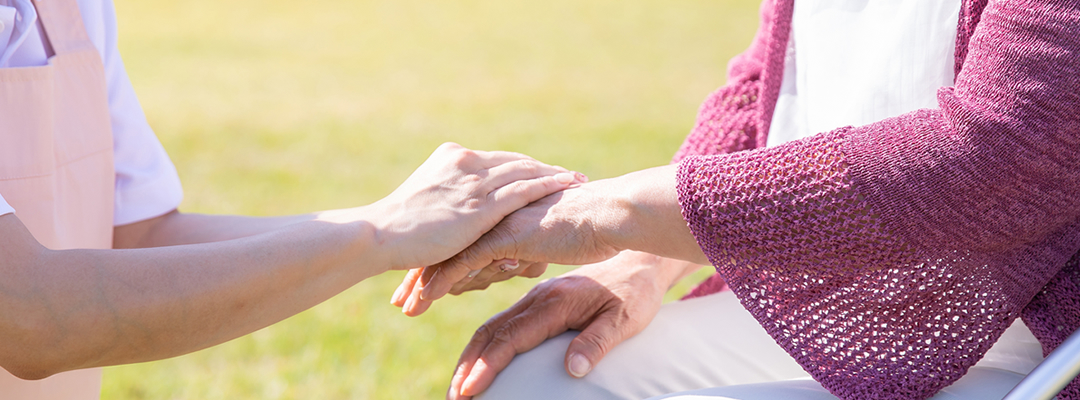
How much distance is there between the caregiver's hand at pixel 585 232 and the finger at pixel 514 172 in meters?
0.07

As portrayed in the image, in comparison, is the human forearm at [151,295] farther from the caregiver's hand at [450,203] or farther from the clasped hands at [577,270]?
the clasped hands at [577,270]

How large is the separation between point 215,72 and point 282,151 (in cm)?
293

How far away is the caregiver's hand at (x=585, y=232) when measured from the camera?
1.35 metres

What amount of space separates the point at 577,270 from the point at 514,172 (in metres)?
0.25

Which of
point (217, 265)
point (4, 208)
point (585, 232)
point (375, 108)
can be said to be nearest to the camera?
point (4, 208)

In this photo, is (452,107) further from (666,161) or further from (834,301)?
(834,301)

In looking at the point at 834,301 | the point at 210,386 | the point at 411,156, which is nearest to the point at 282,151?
the point at 411,156

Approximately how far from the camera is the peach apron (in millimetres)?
1251

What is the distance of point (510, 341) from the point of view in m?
1.60

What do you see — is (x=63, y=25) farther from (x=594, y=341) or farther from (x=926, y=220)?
(x=926, y=220)

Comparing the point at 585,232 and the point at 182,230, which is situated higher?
the point at 585,232

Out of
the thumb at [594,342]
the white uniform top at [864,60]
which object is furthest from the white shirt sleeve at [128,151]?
the white uniform top at [864,60]

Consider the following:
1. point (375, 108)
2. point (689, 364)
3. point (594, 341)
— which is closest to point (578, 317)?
point (594, 341)

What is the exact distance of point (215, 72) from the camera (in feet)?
27.9
